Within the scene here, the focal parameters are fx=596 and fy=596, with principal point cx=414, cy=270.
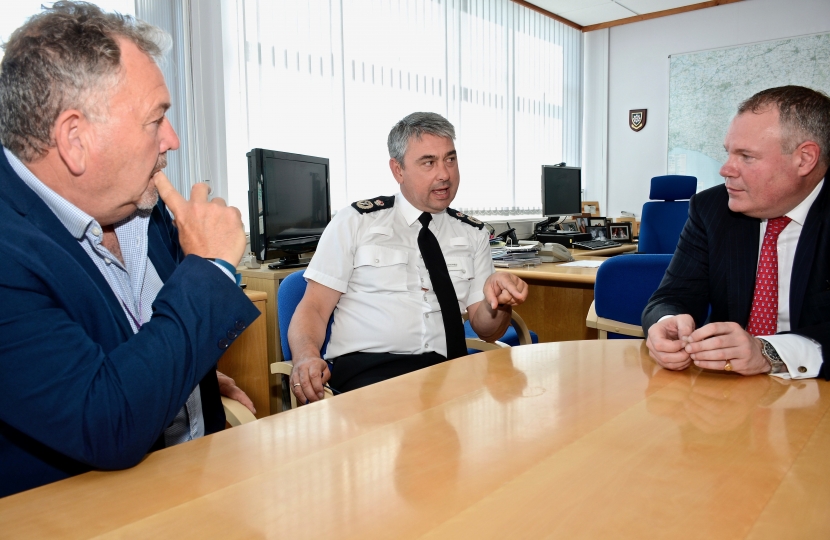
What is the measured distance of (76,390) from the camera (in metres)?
0.76

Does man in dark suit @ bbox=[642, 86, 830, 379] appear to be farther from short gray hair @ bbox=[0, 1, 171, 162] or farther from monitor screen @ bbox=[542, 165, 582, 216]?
monitor screen @ bbox=[542, 165, 582, 216]

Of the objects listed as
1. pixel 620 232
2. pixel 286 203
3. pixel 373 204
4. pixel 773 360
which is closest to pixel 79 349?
pixel 773 360

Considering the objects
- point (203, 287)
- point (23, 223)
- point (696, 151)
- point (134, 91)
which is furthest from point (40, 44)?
point (696, 151)

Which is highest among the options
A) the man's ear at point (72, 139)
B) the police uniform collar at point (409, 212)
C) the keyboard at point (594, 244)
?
the man's ear at point (72, 139)

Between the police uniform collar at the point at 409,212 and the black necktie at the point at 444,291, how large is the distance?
0.21 feet


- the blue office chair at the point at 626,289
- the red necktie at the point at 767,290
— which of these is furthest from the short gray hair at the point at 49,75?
the blue office chair at the point at 626,289

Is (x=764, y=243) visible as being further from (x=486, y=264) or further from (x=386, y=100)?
(x=386, y=100)

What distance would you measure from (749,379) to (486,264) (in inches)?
44.4

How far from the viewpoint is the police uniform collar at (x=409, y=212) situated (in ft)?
6.99

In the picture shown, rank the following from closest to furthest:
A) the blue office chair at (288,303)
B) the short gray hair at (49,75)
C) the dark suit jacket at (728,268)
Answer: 1. the short gray hair at (49,75)
2. the dark suit jacket at (728,268)
3. the blue office chair at (288,303)

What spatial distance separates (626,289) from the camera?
2.46m

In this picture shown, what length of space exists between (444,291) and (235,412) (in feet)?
2.86

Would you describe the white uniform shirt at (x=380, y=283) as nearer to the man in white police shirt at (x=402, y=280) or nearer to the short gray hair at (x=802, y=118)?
the man in white police shirt at (x=402, y=280)

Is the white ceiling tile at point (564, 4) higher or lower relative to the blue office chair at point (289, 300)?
higher
